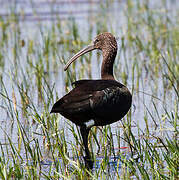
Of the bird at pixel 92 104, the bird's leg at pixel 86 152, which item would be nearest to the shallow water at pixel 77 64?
the bird's leg at pixel 86 152

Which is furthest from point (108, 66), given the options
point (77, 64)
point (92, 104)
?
point (77, 64)

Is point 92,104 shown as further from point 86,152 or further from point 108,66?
point 108,66

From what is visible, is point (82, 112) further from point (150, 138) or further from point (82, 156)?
point (150, 138)

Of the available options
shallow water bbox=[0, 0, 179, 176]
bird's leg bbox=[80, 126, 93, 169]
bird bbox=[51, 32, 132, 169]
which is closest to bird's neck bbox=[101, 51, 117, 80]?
shallow water bbox=[0, 0, 179, 176]

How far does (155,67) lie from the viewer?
298 inches

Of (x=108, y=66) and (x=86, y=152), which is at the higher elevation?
(x=108, y=66)

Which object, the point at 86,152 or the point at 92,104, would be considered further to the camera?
the point at 86,152

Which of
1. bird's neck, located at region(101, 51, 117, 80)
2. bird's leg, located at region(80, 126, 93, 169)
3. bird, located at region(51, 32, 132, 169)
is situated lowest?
bird's leg, located at region(80, 126, 93, 169)

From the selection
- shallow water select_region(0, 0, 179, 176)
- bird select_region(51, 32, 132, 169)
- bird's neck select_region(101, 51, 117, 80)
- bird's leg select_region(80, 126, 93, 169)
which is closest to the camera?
bird select_region(51, 32, 132, 169)

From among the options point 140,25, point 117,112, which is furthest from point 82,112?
point 140,25

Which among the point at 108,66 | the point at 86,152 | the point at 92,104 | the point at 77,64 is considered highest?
the point at 77,64

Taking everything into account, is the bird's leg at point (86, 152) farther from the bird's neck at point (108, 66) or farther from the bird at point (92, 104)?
the bird's neck at point (108, 66)

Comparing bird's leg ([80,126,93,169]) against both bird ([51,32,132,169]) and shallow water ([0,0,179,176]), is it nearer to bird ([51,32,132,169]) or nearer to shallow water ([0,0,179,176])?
bird ([51,32,132,169])

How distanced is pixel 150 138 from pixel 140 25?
5.30 metres
